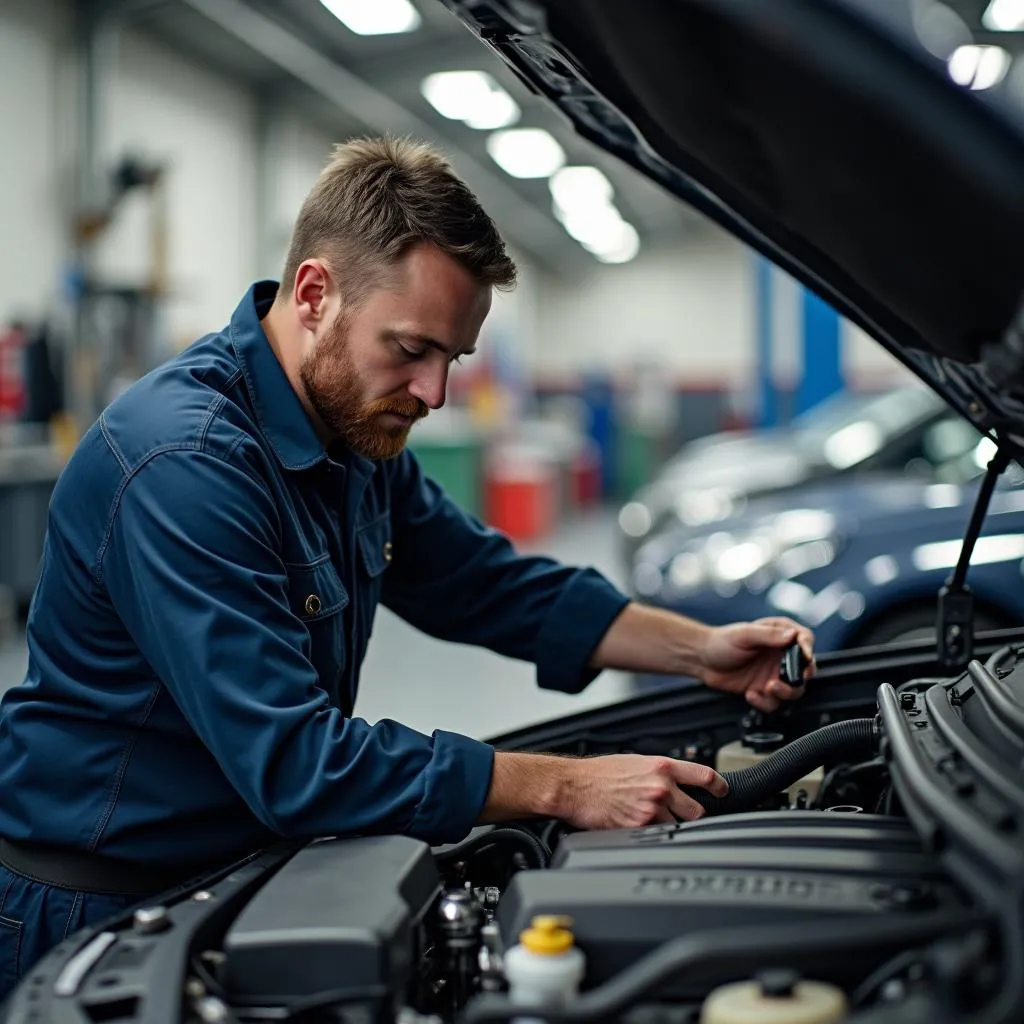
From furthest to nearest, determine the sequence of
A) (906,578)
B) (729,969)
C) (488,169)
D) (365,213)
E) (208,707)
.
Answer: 1. (488,169)
2. (906,578)
3. (365,213)
4. (208,707)
5. (729,969)

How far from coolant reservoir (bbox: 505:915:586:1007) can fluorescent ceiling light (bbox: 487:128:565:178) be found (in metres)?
12.1

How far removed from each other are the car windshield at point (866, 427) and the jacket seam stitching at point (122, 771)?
427 cm

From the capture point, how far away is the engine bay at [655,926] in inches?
40.0

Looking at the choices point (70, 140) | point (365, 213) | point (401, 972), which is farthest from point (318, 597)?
point (70, 140)

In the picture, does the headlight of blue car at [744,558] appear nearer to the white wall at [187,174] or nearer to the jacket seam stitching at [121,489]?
the jacket seam stitching at [121,489]

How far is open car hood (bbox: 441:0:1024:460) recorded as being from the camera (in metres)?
1.12

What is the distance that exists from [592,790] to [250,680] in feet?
1.29

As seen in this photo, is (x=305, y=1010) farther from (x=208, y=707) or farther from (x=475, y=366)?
(x=475, y=366)

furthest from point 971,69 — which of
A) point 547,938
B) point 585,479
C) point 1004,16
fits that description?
point 585,479

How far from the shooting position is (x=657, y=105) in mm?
1235

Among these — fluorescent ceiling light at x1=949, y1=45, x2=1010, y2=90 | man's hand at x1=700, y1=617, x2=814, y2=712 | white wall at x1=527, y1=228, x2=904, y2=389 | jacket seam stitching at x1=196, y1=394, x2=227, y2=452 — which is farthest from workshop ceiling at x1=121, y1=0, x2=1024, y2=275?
white wall at x1=527, y1=228, x2=904, y2=389

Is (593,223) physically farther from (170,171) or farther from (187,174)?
(170,171)

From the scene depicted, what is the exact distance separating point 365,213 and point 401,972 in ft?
2.93

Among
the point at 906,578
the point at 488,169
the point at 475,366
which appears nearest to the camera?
the point at 906,578
